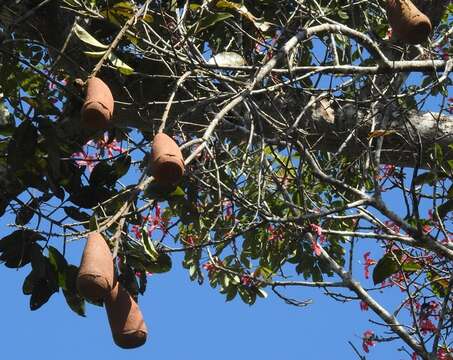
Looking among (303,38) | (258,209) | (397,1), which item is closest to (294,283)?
(258,209)

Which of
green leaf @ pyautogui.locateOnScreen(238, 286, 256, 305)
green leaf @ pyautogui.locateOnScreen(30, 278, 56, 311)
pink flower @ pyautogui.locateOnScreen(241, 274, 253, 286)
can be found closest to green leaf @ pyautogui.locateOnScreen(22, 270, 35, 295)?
green leaf @ pyautogui.locateOnScreen(30, 278, 56, 311)

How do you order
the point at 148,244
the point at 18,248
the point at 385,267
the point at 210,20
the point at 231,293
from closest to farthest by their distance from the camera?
the point at 148,244 < the point at 385,267 < the point at 210,20 < the point at 18,248 < the point at 231,293

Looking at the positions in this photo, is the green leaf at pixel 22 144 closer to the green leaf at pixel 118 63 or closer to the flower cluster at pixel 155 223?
the green leaf at pixel 118 63

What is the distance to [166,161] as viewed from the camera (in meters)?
1.94

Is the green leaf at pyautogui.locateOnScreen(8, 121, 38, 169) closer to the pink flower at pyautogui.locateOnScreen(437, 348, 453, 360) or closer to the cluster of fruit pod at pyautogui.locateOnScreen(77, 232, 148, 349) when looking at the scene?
the cluster of fruit pod at pyautogui.locateOnScreen(77, 232, 148, 349)

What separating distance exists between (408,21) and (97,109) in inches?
31.6

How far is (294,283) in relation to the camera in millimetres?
3078

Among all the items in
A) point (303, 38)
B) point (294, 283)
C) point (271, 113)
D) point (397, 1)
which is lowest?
point (294, 283)

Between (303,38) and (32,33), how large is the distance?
1260 mm

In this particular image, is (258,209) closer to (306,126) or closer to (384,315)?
(384,315)

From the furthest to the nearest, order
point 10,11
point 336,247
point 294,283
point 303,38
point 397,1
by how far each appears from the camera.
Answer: point 336,247
point 10,11
point 294,283
point 303,38
point 397,1

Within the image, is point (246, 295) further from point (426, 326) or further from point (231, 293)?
point (426, 326)

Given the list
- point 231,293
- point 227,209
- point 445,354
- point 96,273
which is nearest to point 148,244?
point 96,273

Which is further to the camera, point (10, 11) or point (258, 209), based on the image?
point (10, 11)
